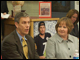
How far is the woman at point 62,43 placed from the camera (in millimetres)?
2560

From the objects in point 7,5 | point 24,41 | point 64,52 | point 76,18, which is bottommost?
point 64,52

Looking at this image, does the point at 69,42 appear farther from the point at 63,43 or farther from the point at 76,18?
the point at 76,18

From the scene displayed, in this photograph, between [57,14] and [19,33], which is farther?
[57,14]

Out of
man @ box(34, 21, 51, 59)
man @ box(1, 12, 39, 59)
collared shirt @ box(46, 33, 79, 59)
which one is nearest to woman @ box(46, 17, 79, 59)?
collared shirt @ box(46, 33, 79, 59)

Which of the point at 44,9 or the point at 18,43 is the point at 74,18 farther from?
the point at 18,43

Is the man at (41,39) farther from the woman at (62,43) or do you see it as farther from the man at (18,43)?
the man at (18,43)

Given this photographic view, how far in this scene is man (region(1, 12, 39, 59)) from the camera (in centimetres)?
227

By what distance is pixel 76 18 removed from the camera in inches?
159

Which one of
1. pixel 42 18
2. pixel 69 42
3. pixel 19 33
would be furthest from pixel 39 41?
pixel 19 33

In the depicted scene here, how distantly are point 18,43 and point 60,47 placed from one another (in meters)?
0.65

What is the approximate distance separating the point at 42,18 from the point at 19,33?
1.27 metres

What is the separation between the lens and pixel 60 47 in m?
2.62

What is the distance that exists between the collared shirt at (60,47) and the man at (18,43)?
23 cm

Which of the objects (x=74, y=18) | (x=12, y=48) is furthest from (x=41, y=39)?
(x=12, y=48)
